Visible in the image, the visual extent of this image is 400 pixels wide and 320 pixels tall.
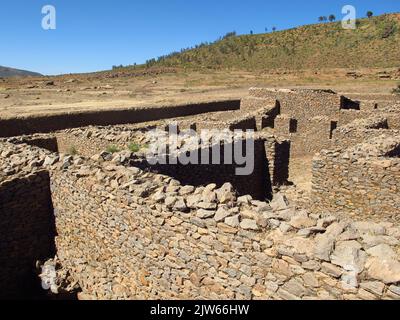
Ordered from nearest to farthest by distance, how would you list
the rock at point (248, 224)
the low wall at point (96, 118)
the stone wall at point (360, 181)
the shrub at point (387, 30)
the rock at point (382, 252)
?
1. the rock at point (382, 252)
2. the rock at point (248, 224)
3. the stone wall at point (360, 181)
4. the low wall at point (96, 118)
5. the shrub at point (387, 30)

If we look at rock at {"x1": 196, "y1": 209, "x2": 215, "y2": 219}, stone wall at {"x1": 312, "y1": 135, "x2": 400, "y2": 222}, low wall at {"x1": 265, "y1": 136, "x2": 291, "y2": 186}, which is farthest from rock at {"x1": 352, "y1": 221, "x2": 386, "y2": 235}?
low wall at {"x1": 265, "y1": 136, "x2": 291, "y2": 186}

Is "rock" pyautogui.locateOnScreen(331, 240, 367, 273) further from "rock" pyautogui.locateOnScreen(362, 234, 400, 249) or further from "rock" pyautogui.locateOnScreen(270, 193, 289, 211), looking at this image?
"rock" pyautogui.locateOnScreen(270, 193, 289, 211)

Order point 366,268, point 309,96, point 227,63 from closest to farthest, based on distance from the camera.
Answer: point 366,268 → point 309,96 → point 227,63

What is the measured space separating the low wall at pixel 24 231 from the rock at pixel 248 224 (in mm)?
4603

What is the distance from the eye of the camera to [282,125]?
16156 mm

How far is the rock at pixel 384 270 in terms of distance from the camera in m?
3.06

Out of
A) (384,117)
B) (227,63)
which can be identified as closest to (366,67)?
(227,63)

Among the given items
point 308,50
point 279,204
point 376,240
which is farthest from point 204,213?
point 308,50

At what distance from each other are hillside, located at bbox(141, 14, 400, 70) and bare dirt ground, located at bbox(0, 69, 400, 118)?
9703 mm

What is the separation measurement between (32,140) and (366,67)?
47.8 metres

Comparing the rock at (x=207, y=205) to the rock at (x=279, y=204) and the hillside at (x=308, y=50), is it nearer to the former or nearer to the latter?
the rock at (x=279, y=204)

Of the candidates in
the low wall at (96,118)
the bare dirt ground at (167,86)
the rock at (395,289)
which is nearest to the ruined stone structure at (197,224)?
the rock at (395,289)

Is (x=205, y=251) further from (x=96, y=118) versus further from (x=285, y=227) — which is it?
(x=96, y=118)
